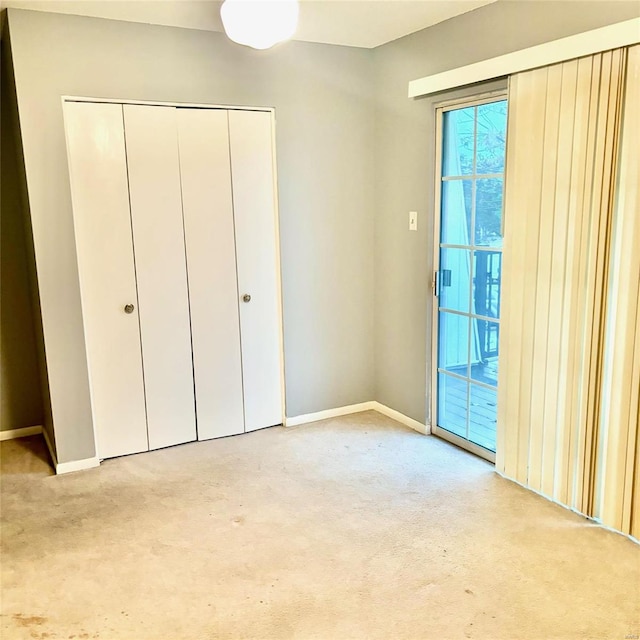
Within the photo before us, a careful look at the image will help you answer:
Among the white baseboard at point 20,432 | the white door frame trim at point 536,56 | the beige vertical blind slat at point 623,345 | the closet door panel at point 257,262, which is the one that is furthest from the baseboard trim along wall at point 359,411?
the white door frame trim at point 536,56

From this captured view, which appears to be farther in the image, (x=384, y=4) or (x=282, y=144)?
(x=282, y=144)

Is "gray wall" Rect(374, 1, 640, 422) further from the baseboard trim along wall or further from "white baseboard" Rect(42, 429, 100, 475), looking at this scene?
"white baseboard" Rect(42, 429, 100, 475)

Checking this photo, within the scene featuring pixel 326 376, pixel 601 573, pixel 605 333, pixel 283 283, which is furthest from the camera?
pixel 326 376

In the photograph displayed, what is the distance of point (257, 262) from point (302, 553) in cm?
182

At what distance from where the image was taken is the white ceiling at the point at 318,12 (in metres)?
2.89

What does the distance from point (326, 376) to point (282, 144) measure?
1.55m

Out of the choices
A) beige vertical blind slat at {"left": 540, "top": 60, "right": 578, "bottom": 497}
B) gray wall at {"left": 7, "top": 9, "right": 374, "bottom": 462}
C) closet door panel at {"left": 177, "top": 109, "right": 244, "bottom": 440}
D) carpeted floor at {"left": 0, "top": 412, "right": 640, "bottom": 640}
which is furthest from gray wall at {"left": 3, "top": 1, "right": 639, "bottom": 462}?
carpeted floor at {"left": 0, "top": 412, "right": 640, "bottom": 640}

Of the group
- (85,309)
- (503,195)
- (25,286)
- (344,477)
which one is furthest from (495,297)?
(25,286)

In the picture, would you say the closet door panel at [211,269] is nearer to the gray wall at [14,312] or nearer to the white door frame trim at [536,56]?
the gray wall at [14,312]

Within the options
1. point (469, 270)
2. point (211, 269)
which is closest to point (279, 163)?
point (211, 269)

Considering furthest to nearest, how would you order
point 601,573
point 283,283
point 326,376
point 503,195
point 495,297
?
point 326,376 < point 283,283 < point 495,297 < point 503,195 < point 601,573

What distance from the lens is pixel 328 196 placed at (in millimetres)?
3850

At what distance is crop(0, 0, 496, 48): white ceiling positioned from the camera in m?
2.89

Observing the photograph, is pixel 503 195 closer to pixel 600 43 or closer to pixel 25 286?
pixel 600 43
